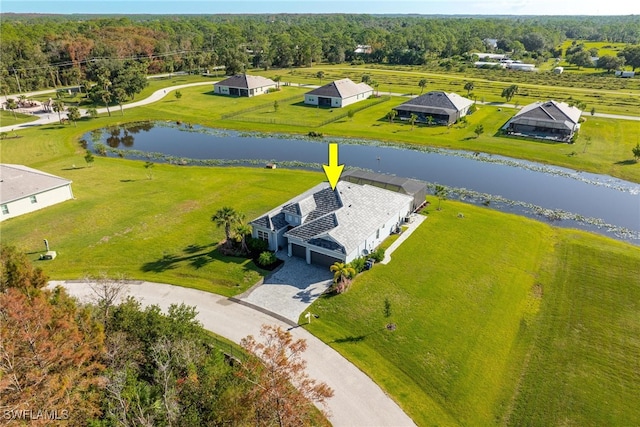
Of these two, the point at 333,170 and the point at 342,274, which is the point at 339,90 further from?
the point at 342,274

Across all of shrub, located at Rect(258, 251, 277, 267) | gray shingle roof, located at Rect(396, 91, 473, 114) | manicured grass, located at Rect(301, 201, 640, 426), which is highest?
gray shingle roof, located at Rect(396, 91, 473, 114)

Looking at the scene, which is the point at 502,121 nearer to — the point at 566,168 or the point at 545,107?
the point at 545,107

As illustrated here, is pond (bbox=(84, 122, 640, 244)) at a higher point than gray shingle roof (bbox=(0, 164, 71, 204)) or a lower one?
lower

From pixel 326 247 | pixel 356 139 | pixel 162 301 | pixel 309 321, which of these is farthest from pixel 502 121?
pixel 162 301

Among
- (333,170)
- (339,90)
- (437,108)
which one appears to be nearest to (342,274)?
(333,170)

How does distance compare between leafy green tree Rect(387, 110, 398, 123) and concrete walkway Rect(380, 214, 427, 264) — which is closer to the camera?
concrete walkway Rect(380, 214, 427, 264)

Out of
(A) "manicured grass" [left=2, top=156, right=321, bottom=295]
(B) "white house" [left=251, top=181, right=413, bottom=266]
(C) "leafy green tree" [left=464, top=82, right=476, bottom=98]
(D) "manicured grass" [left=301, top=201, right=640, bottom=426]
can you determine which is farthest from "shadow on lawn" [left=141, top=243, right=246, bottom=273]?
(C) "leafy green tree" [left=464, top=82, right=476, bottom=98]

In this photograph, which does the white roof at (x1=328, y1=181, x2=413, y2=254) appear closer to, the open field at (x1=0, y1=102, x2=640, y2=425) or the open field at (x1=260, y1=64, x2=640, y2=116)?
the open field at (x1=0, y1=102, x2=640, y2=425)
